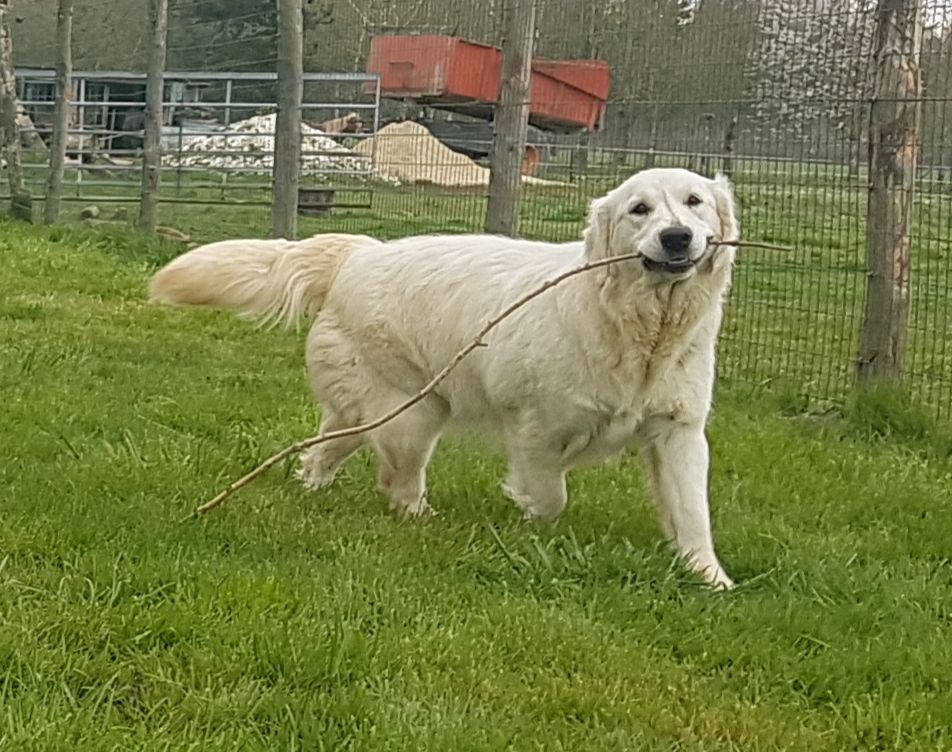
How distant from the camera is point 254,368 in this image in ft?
25.8

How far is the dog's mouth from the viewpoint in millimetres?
4754

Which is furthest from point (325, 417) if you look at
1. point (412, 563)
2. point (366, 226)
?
point (366, 226)

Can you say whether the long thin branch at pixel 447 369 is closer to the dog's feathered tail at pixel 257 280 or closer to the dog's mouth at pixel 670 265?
the dog's mouth at pixel 670 265

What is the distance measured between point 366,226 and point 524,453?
361 inches

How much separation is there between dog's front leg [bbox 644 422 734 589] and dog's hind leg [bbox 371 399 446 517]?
34.2 inches

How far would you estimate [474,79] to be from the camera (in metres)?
11.7

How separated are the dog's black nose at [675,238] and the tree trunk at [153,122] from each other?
11015mm

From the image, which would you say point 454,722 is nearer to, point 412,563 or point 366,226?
point 412,563

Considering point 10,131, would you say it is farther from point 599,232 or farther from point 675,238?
point 675,238

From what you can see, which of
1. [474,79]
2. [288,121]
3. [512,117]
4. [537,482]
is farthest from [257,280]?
[288,121]

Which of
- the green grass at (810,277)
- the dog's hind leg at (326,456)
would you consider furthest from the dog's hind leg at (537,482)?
the green grass at (810,277)

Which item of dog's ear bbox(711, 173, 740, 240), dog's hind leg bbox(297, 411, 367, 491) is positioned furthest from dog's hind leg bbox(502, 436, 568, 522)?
dog's ear bbox(711, 173, 740, 240)

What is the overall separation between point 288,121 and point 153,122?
346 centimetres

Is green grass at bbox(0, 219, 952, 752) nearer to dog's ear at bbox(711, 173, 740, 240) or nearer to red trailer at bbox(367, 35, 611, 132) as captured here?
dog's ear at bbox(711, 173, 740, 240)
